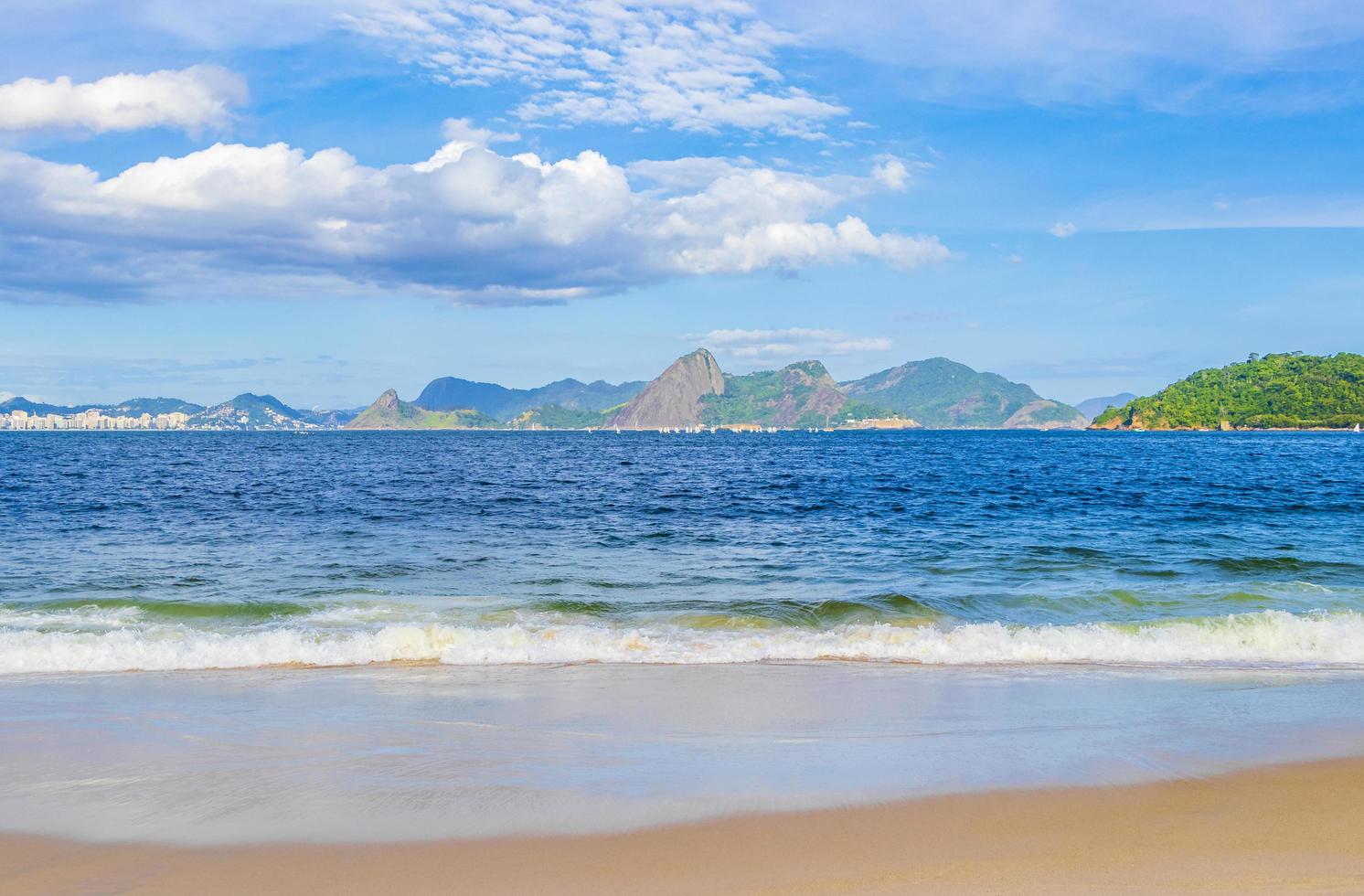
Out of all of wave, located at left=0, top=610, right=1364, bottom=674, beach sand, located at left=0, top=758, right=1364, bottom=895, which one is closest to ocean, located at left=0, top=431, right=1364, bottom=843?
wave, located at left=0, top=610, right=1364, bottom=674

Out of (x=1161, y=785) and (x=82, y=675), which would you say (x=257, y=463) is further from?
(x=1161, y=785)

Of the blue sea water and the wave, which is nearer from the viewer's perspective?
the wave

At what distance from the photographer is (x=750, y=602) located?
678 inches

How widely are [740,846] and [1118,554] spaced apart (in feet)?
67.0

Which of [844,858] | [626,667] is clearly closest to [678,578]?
[626,667]

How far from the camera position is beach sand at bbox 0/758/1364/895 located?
5.88m

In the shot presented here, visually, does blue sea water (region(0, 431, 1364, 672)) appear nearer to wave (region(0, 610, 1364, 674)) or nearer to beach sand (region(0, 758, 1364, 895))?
wave (region(0, 610, 1364, 674))

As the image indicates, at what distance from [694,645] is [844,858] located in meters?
7.66

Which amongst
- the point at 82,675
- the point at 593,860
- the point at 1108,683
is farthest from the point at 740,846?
the point at 82,675

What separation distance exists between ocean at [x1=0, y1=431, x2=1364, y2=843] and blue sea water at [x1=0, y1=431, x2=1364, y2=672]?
111 mm

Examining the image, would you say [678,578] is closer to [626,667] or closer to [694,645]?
[694,645]

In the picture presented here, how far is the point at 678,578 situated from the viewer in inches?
807

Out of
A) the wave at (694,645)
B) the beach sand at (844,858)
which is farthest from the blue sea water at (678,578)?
the beach sand at (844,858)

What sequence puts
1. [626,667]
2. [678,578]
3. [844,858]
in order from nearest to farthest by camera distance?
[844,858]
[626,667]
[678,578]
